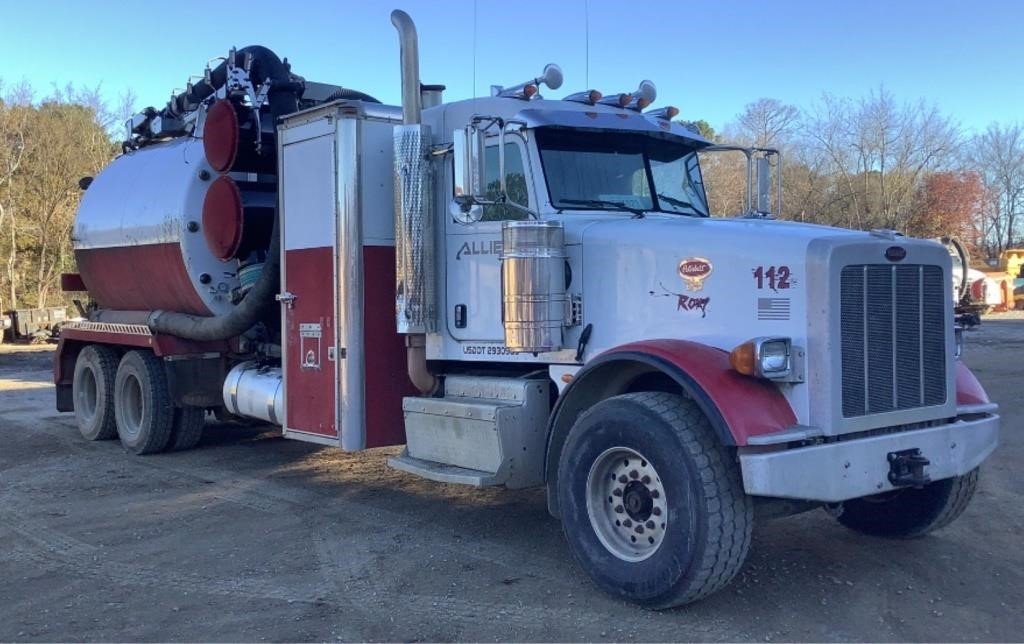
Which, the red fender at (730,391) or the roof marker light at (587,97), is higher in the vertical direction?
the roof marker light at (587,97)

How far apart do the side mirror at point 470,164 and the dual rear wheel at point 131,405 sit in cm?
564

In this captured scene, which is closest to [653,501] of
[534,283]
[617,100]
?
[534,283]

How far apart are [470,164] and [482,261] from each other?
940 mm

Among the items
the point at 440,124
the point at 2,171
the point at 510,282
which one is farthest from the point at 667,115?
the point at 2,171

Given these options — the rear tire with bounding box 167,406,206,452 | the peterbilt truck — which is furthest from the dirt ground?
the rear tire with bounding box 167,406,206,452

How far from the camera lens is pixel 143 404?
33.2 ft

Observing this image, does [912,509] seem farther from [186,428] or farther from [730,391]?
[186,428]

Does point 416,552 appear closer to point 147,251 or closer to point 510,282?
point 510,282

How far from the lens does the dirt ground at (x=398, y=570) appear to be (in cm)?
483

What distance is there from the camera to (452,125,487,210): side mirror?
5.69 meters

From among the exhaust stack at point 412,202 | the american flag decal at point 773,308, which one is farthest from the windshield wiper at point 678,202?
the american flag decal at point 773,308

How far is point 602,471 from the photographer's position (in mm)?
5332

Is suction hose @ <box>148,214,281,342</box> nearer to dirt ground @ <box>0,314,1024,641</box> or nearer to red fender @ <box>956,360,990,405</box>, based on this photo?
dirt ground @ <box>0,314,1024,641</box>

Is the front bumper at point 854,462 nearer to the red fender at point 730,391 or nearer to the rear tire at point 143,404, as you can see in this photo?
the red fender at point 730,391
